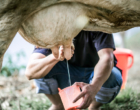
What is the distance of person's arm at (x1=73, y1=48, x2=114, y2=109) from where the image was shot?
3.05 ft

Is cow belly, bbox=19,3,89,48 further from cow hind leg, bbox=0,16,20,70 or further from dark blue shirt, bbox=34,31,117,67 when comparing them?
dark blue shirt, bbox=34,31,117,67

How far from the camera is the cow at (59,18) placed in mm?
628

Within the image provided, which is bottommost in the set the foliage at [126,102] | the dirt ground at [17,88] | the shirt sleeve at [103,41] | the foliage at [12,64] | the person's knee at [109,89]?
the foliage at [126,102]

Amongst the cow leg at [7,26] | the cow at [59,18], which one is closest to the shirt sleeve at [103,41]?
the cow at [59,18]

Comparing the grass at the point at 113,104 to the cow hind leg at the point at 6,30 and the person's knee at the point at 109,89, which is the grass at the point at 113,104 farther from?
the cow hind leg at the point at 6,30

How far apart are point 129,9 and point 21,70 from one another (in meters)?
2.68

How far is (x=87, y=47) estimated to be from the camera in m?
1.45

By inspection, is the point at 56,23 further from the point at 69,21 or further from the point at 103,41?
the point at 103,41

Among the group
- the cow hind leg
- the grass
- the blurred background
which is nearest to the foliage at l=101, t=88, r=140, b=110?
the grass

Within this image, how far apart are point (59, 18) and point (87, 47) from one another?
Result: 0.79 metres

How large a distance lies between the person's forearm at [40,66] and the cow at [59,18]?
530 mm

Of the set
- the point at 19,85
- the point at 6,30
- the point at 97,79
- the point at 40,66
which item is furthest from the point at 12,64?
the point at 6,30

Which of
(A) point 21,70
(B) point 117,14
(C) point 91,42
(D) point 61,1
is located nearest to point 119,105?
(C) point 91,42

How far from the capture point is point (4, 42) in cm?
66
